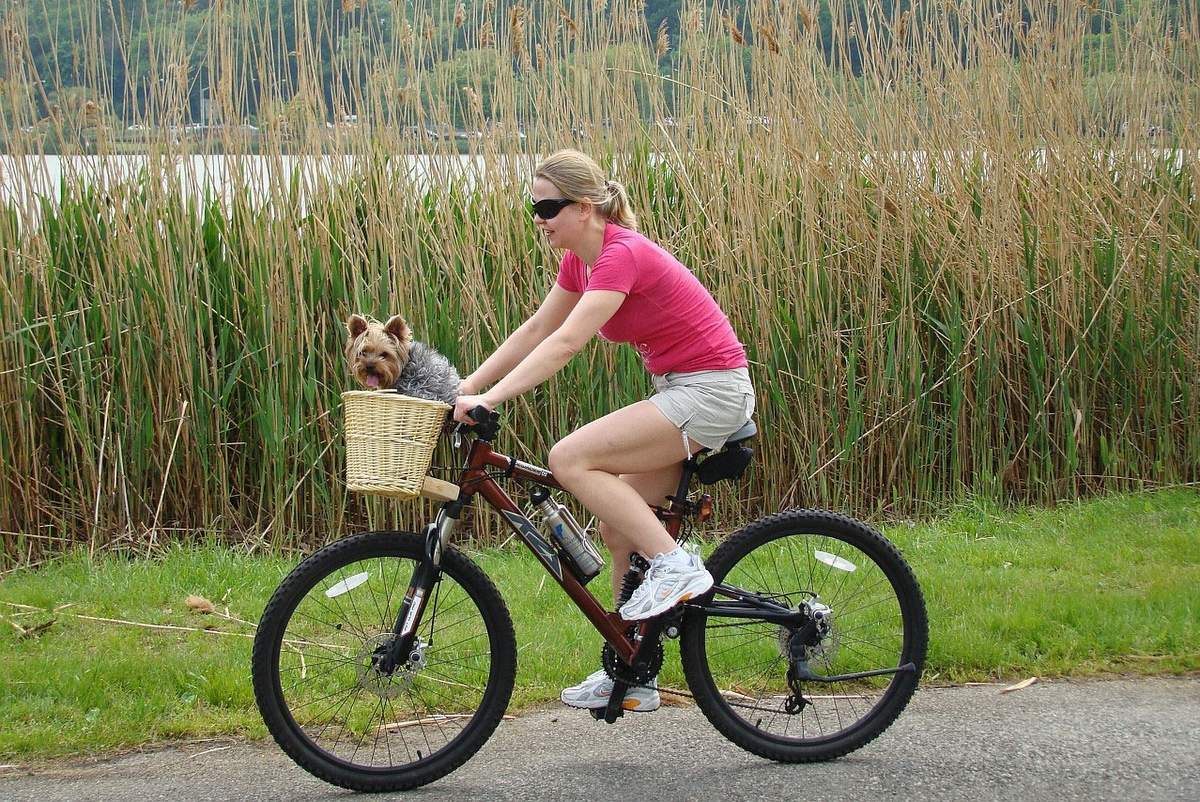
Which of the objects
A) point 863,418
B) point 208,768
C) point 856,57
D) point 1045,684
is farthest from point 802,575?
point 856,57

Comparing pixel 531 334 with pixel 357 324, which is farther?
pixel 531 334

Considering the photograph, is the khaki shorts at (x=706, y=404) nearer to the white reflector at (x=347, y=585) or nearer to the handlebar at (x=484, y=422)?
the handlebar at (x=484, y=422)

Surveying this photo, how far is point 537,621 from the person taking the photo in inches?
200

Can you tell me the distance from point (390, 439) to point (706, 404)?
94 cm

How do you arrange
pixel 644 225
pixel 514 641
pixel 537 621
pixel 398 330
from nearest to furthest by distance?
pixel 398 330
pixel 514 641
pixel 537 621
pixel 644 225

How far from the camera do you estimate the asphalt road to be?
366 cm

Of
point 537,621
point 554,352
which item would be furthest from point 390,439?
point 537,621

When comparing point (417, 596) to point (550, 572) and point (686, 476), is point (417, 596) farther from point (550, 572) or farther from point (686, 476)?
point (686, 476)

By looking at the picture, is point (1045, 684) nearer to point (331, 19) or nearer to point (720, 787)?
point (720, 787)

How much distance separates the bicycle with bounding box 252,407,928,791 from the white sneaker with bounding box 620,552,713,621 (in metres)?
0.13

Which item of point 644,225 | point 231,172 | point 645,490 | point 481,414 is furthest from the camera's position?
point 644,225

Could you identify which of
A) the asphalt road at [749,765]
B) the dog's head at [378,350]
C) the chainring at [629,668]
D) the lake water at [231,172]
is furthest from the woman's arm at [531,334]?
the lake water at [231,172]

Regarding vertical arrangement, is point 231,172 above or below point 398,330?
above

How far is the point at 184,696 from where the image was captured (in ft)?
14.3
